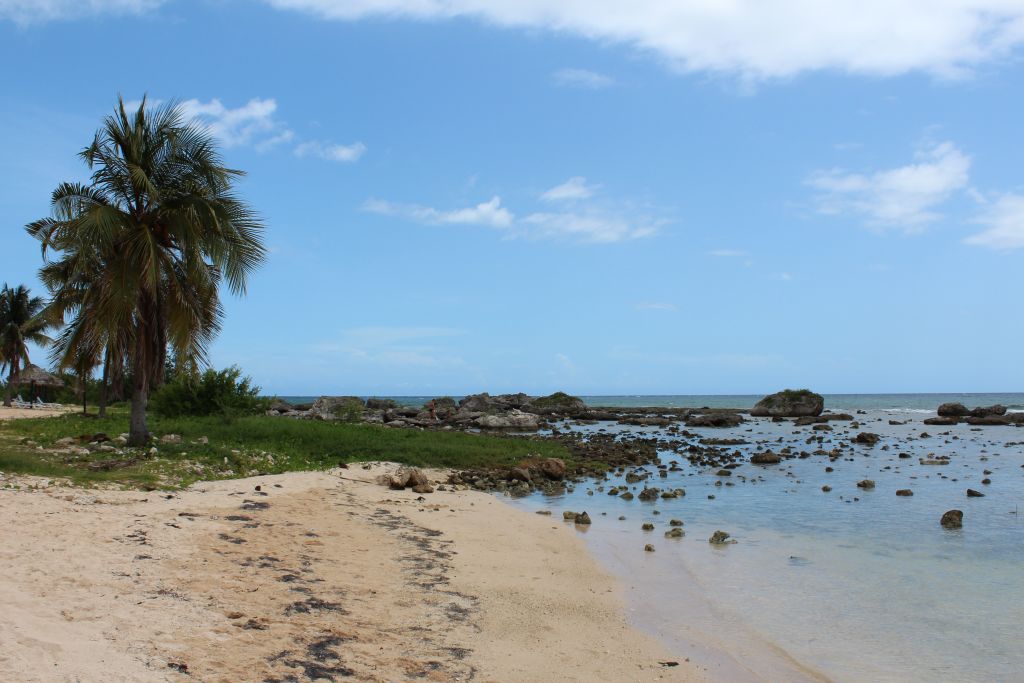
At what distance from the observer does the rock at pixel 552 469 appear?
919 inches

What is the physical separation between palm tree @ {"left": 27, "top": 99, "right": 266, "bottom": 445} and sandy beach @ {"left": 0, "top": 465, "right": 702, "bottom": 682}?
5.71m

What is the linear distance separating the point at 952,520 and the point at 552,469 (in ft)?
37.8

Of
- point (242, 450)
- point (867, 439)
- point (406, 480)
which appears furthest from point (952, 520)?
point (867, 439)

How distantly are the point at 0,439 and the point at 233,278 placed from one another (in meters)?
7.88

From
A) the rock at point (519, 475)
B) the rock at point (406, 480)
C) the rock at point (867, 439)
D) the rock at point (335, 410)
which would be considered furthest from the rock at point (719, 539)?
the rock at point (335, 410)

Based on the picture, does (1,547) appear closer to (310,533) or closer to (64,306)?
(310,533)

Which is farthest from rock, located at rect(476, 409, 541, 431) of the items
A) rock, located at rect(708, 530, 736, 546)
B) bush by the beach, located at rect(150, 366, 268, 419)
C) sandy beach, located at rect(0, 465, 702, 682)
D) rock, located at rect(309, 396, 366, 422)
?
sandy beach, located at rect(0, 465, 702, 682)

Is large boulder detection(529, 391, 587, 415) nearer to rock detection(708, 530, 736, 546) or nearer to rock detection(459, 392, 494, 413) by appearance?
rock detection(459, 392, 494, 413)

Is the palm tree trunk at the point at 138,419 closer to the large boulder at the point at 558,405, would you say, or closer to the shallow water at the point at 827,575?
the shallow water at the point at 827,575

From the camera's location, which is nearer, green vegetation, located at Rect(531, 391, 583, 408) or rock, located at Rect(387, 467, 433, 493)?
rock, located at Rect(387, 467, 433, 493)

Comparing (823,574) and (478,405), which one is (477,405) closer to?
(478,405)

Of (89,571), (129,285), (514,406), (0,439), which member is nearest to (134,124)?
(129,285)

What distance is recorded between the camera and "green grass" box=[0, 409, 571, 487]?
571 inches

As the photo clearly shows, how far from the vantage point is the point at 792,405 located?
7225 cm
